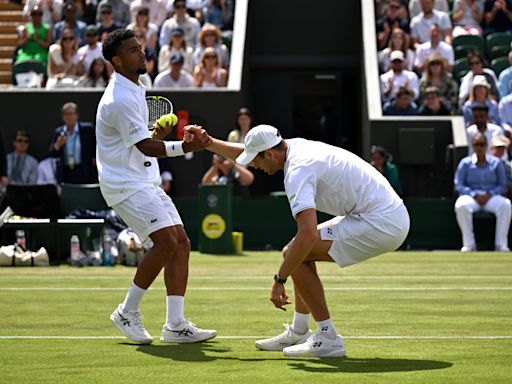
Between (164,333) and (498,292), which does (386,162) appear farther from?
(164,333)

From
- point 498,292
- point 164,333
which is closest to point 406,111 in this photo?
point 498,292

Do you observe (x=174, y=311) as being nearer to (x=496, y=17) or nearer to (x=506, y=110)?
(x=506, y=110)

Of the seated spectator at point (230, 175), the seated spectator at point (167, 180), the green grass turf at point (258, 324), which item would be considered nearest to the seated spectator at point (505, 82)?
the seated spectator at point (230, 175)

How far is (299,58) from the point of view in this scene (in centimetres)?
2475

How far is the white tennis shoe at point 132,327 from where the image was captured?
8.89 metres

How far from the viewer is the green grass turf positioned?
7609mm

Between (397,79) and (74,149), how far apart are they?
5625 mm

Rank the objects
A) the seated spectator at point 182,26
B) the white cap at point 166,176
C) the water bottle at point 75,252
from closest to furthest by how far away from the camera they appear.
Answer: the water bottle at point 75,252 < the white cap at point 166,176 < the seated spectator at point 182,26

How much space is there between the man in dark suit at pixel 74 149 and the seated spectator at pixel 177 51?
8.49 ft

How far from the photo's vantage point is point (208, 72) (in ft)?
69.8

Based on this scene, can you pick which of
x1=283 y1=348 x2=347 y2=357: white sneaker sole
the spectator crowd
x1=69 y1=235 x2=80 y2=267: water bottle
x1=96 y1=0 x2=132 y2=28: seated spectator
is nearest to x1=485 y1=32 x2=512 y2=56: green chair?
the spectator crowd

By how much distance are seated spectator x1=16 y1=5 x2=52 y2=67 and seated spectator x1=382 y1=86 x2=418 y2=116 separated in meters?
6.35

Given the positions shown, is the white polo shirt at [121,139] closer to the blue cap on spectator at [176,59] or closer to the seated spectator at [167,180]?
the seated spectator at [167,180]

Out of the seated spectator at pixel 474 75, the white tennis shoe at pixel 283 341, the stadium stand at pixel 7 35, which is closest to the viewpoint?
the white tennis shoe at pixel 283 341
